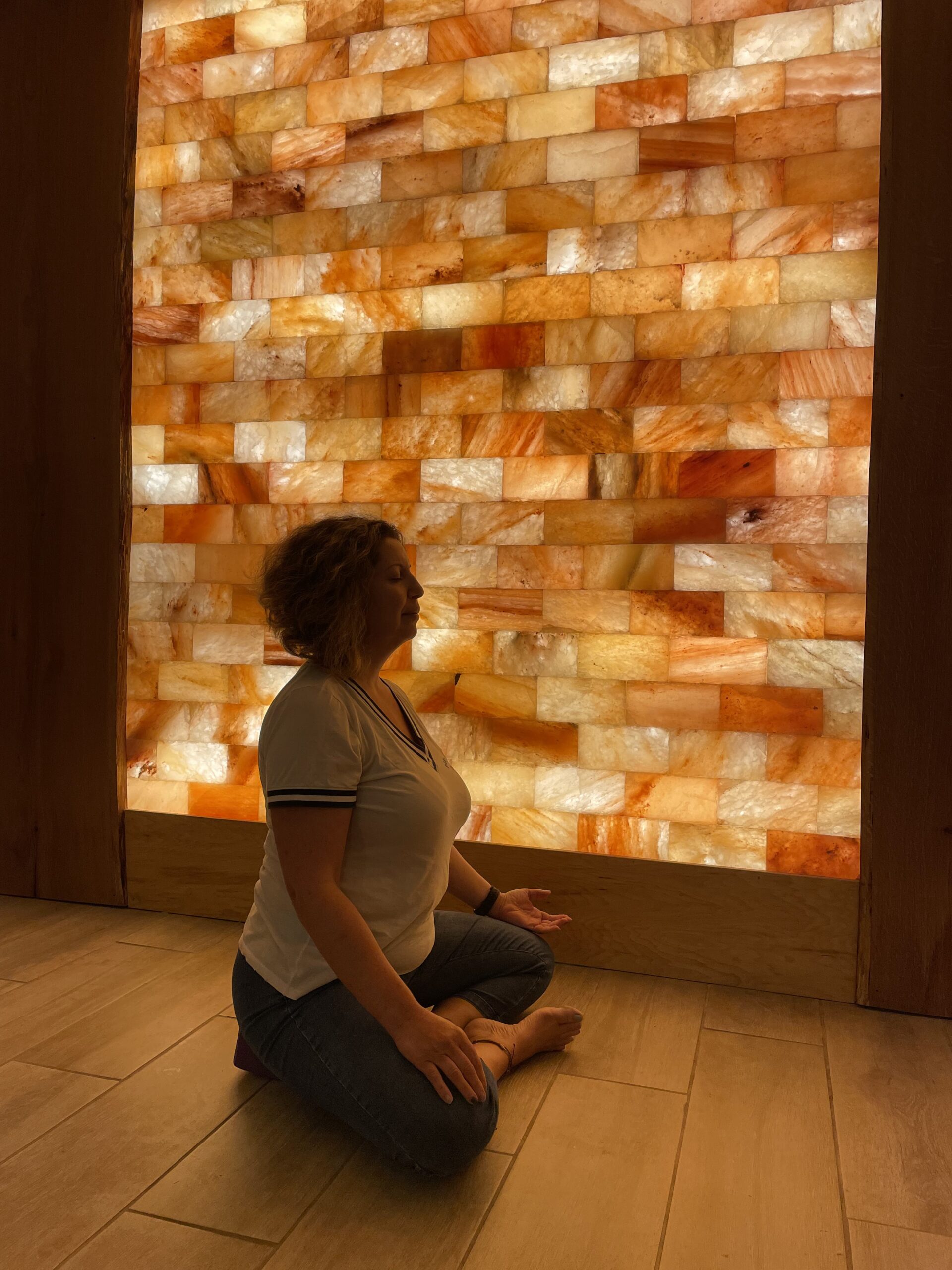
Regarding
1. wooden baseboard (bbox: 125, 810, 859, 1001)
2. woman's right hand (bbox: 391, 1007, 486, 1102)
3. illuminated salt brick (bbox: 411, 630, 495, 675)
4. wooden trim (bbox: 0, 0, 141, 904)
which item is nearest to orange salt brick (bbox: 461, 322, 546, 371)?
illuminated salt brick (bbox: 411, 630, 495, 675)

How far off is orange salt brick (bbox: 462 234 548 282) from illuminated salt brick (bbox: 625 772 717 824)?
1356 mm

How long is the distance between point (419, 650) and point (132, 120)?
5.89 ft

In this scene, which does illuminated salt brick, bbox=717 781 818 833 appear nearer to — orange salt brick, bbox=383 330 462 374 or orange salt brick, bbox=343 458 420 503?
orange salt brick, bbox=343 458 420 503

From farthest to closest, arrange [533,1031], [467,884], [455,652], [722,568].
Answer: [455,652] < [722,568] < [467,884] < [533,1031]

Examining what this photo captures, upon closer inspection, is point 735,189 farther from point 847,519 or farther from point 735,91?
point 847,519

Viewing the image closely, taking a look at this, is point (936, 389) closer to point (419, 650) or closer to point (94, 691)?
point (419, 650)

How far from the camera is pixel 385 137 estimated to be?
2604 mm

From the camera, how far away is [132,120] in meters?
2.78

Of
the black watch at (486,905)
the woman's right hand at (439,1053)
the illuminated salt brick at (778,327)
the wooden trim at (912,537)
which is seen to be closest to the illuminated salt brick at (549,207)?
the illuminated salt brick at (778,327)

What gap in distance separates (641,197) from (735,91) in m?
0.33

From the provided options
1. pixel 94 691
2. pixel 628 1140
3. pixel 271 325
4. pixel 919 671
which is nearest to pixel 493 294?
pixel 271 325

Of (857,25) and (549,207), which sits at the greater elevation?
(857,25)

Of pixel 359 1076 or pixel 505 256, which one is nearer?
pixel 359 1076

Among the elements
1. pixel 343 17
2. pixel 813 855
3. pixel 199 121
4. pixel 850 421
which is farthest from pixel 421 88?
pixel 813 855
